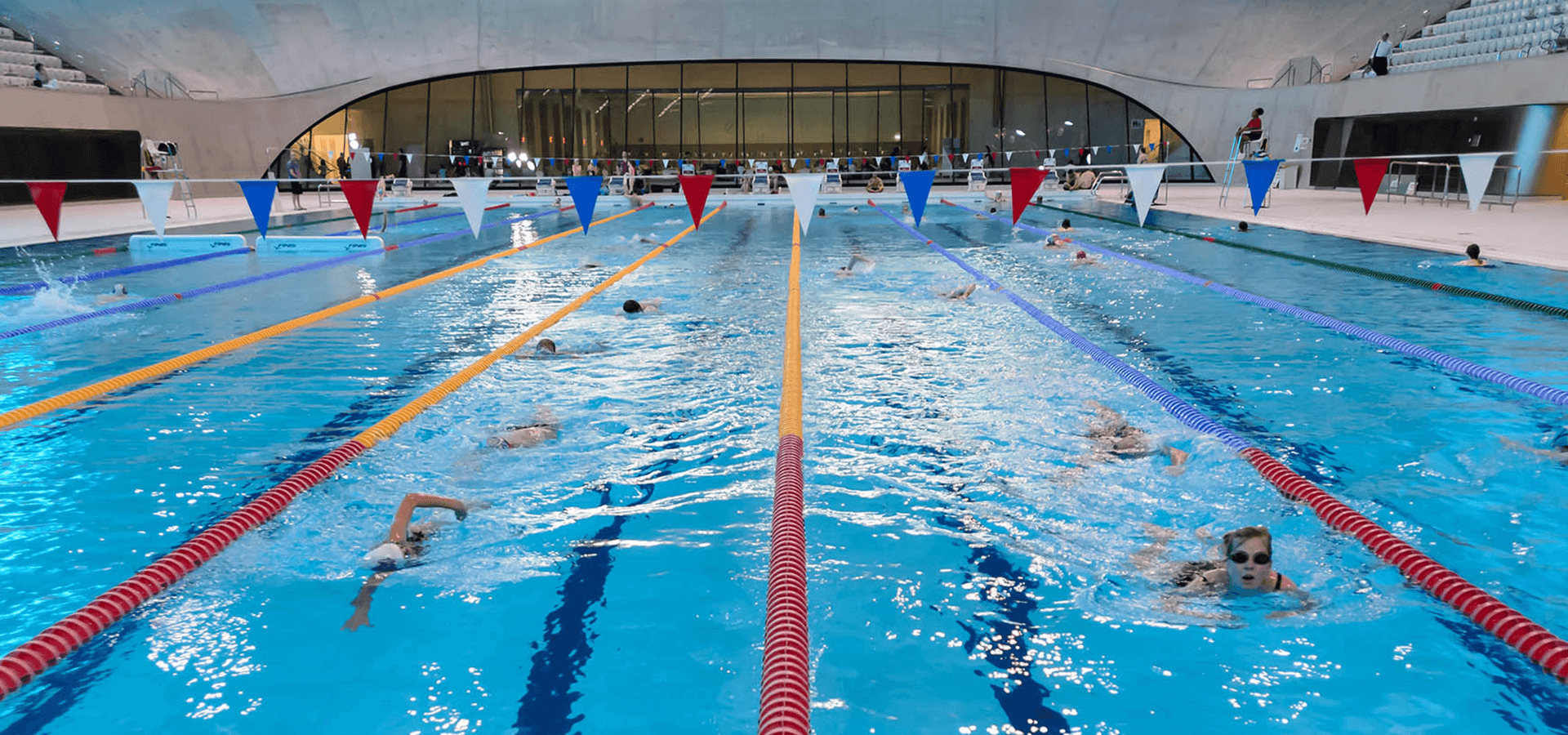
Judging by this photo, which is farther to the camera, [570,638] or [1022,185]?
[1022,185]

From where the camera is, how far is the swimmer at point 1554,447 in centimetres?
328

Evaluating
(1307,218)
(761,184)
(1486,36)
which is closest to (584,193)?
(1307,218)

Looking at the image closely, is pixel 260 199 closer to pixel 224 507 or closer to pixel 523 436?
pixel 523 436

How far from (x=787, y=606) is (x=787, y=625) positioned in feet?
0.31

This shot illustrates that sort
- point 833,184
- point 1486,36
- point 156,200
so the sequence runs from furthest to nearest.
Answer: point 833,184 → point 1486,36 → point 156,200

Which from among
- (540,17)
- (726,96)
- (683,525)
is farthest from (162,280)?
(726,96)

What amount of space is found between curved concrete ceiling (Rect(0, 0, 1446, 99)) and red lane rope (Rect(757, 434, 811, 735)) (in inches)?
795

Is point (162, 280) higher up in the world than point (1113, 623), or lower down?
higher up

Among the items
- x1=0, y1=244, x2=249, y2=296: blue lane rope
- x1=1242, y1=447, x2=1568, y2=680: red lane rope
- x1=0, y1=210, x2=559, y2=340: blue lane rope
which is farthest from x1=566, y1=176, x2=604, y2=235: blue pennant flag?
x1=1242, y1=447, x2=1568, y2=680: red lane rope

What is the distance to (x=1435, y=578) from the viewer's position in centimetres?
238

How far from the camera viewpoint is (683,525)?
2.91 metres

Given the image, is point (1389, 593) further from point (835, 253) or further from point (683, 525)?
point (835, 253)

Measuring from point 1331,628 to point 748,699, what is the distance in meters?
1.35

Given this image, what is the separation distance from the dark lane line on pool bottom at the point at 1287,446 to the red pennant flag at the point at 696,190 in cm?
342
